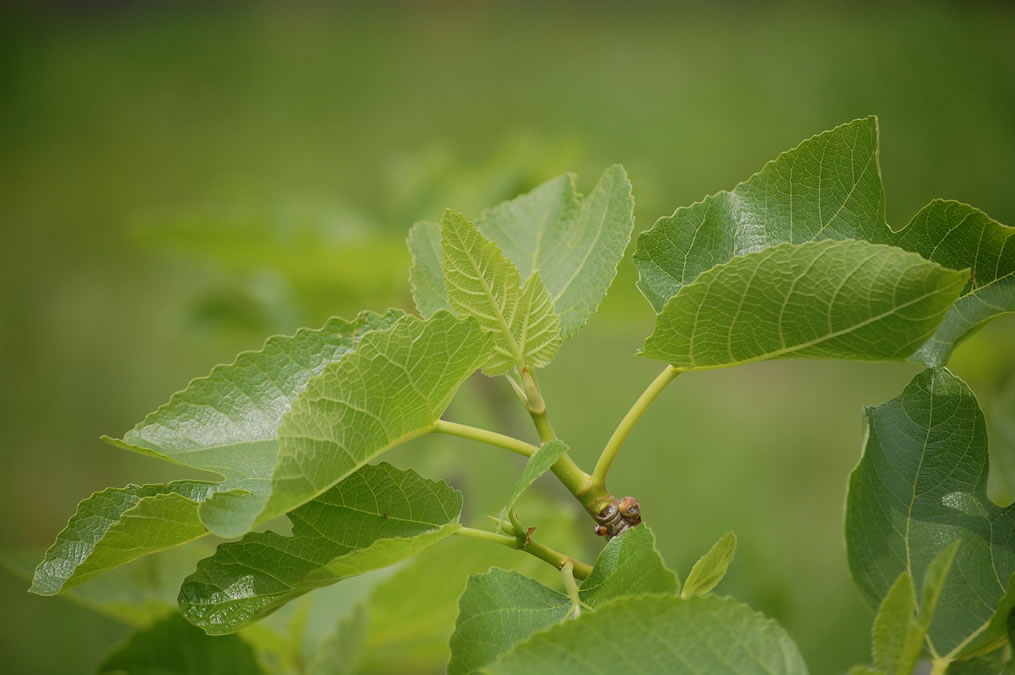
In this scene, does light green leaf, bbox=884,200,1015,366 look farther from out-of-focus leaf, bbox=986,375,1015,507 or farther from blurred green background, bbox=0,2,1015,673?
blurred green background, bbox=0,2,1015,673

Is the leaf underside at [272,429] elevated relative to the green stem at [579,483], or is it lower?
elevated

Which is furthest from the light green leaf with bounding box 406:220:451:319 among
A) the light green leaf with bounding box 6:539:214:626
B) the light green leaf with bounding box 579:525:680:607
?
the light green leaf with bounding box 6:539:214:626

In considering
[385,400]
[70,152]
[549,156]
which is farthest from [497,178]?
[70,152]

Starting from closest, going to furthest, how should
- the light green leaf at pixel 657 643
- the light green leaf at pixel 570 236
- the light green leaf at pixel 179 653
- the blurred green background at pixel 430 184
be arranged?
the light green leaf at pixel 657 643, the light green leaf at pixel 570 236, the light green leaf at pixel 179 653, the blurred green background at pixel 430 184

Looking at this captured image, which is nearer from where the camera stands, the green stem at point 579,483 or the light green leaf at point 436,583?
the green stem at point 579,483

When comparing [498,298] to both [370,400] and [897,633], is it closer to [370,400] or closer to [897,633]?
[370,400]

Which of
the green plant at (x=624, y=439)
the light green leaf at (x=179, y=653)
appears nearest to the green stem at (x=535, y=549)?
the green plant at (x=624, y=439)

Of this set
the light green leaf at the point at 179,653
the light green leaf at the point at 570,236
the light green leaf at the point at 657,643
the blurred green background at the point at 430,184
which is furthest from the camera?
the blurred green background at the point at 430,184

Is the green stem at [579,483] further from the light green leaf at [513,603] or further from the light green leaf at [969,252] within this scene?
the light green leaf at [969,252]
